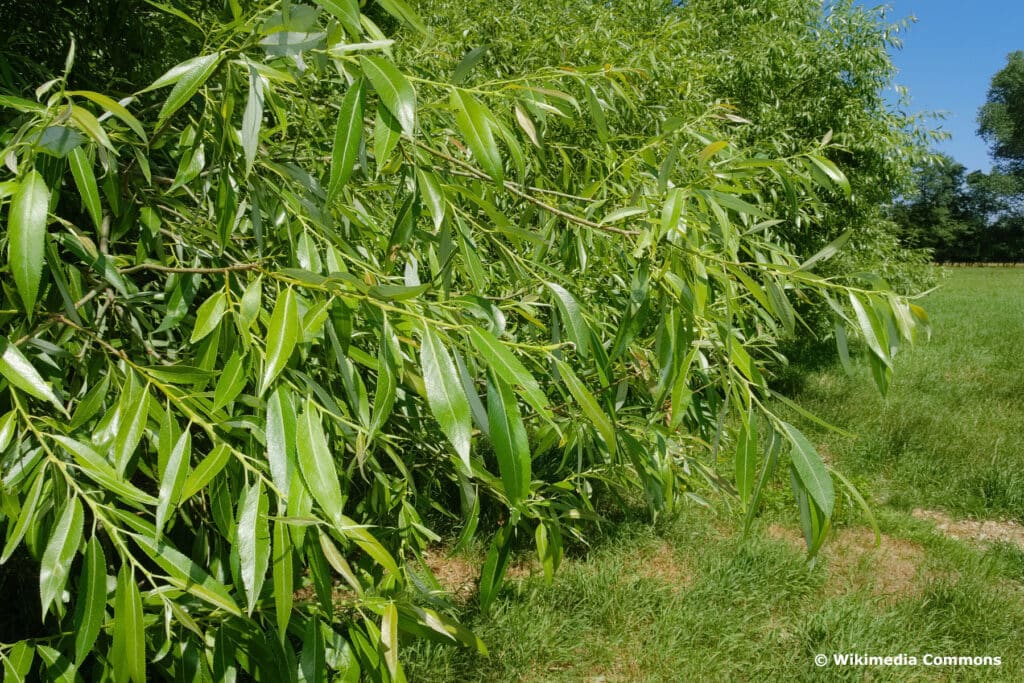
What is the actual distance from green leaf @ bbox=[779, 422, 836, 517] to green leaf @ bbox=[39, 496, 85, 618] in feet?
3.14

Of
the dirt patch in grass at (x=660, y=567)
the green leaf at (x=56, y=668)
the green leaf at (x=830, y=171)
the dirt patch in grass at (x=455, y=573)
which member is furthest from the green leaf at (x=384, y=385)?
the dirt patch in grass at (x=660, y=567)

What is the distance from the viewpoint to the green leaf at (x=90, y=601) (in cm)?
103

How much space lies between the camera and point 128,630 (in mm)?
990

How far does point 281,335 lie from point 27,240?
0.36 m

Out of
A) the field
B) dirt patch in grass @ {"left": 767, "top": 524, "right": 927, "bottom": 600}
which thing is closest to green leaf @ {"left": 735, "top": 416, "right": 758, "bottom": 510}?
the field

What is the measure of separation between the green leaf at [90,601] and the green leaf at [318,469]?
0.38 metres

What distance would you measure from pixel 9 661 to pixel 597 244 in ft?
4.65

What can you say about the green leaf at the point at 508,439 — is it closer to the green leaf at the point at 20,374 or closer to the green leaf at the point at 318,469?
the green leaf at the point at 318,469

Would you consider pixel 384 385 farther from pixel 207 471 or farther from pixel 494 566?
→ pixel 494 566

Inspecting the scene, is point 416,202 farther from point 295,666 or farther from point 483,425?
point 295,666

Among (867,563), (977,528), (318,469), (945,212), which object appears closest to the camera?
(318,469)

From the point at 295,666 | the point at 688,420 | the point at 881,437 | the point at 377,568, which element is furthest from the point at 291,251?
the point at 881,437

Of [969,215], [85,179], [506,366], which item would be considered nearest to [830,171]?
[506,366]

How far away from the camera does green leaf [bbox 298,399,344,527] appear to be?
85cm
